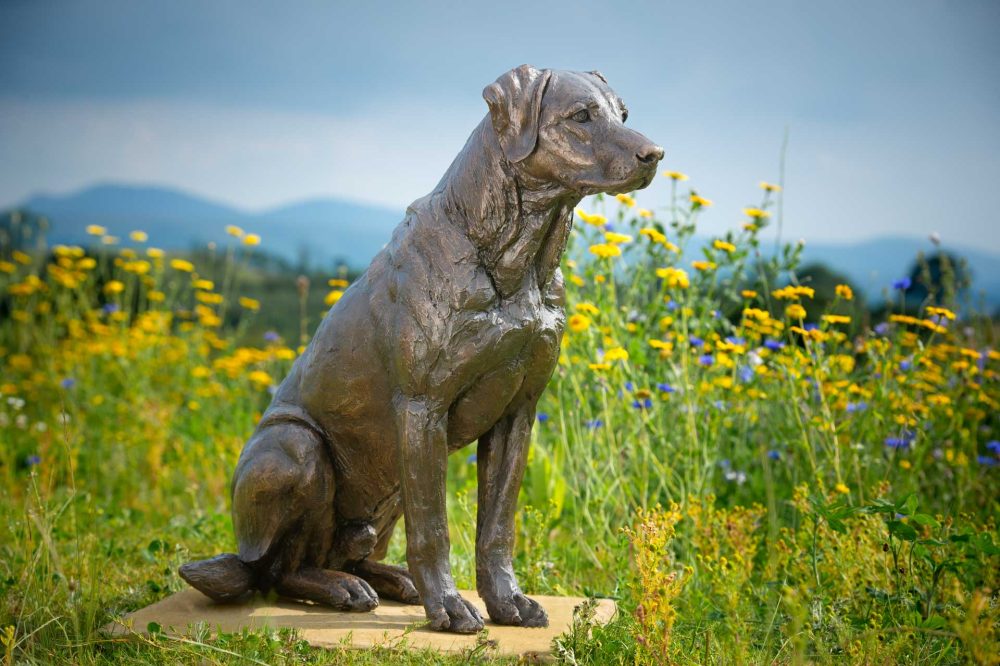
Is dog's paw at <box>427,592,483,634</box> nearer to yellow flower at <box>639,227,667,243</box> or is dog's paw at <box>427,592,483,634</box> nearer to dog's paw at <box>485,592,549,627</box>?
dog's paw at <box>485,592,549,627</box>

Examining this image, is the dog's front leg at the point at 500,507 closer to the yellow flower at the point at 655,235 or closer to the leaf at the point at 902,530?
the leaf at the point at 902,530

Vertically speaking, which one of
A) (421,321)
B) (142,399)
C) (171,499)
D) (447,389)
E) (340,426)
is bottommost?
(171,499)

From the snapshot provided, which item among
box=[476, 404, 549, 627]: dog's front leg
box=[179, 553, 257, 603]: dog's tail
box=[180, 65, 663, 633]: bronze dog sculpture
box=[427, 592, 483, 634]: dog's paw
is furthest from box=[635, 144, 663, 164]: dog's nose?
box=[179, 553, 257, 603]: dog's tail

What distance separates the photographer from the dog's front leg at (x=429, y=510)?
3477 millimetres

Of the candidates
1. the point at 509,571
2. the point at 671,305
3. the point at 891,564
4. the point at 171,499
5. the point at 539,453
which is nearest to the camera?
the point at 509,571

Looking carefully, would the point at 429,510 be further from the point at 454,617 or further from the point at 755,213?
the point at 755,213

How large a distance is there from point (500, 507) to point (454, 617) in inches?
17.8

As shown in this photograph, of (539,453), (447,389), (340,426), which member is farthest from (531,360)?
(539,453)

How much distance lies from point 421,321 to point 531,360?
17.4 inches

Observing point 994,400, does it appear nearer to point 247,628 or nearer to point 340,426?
point 340,426

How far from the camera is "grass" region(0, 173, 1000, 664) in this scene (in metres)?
3.49

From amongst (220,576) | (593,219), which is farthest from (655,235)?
(220,576)

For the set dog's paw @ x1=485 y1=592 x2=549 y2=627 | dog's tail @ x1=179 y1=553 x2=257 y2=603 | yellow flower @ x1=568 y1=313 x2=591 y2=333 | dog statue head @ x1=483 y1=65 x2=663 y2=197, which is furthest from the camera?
yellow flower @ x1=568 y1=313 x2=591 y2=333

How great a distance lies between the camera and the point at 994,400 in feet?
19.3
